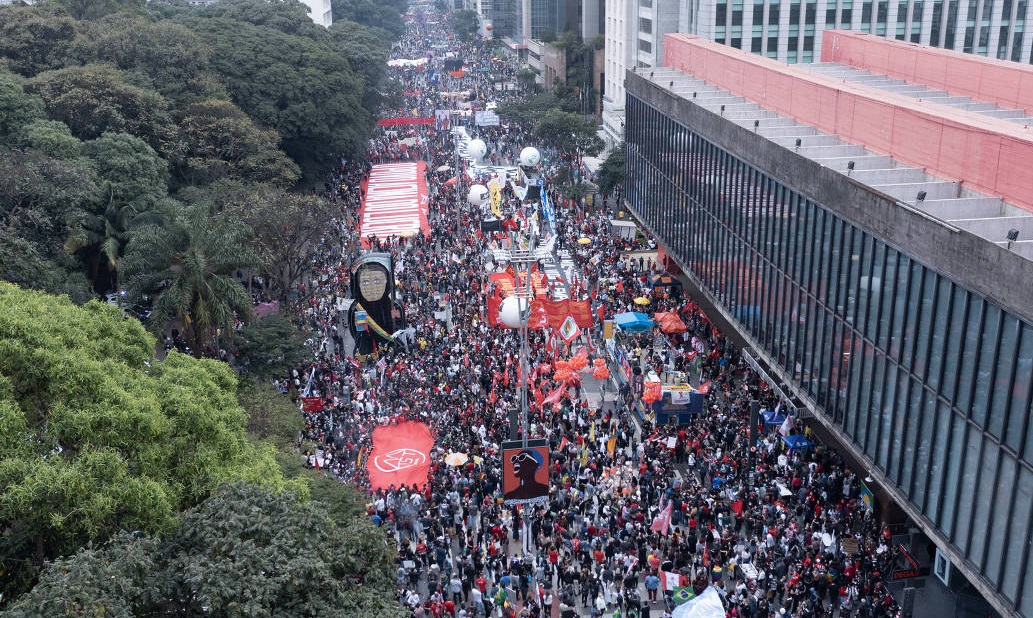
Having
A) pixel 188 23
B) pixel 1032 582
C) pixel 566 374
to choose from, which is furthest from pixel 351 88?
pixel 1032 582

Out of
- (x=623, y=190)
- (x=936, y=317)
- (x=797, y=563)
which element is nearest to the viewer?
(x=936, y=317)

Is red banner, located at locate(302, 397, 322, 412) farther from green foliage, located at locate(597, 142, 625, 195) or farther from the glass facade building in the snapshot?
green foliage, located at locate(597, 142, 625, 195)

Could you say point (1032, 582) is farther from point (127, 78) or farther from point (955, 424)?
point (127, 78)

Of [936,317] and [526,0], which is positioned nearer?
[936,317]

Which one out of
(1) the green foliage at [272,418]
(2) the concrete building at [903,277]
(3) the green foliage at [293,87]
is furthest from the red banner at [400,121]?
(1) the green foliage at [272,418]

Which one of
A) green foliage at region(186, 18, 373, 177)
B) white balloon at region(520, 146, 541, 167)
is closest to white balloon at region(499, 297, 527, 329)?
green foliage at region(186, 18, 373, 177)
